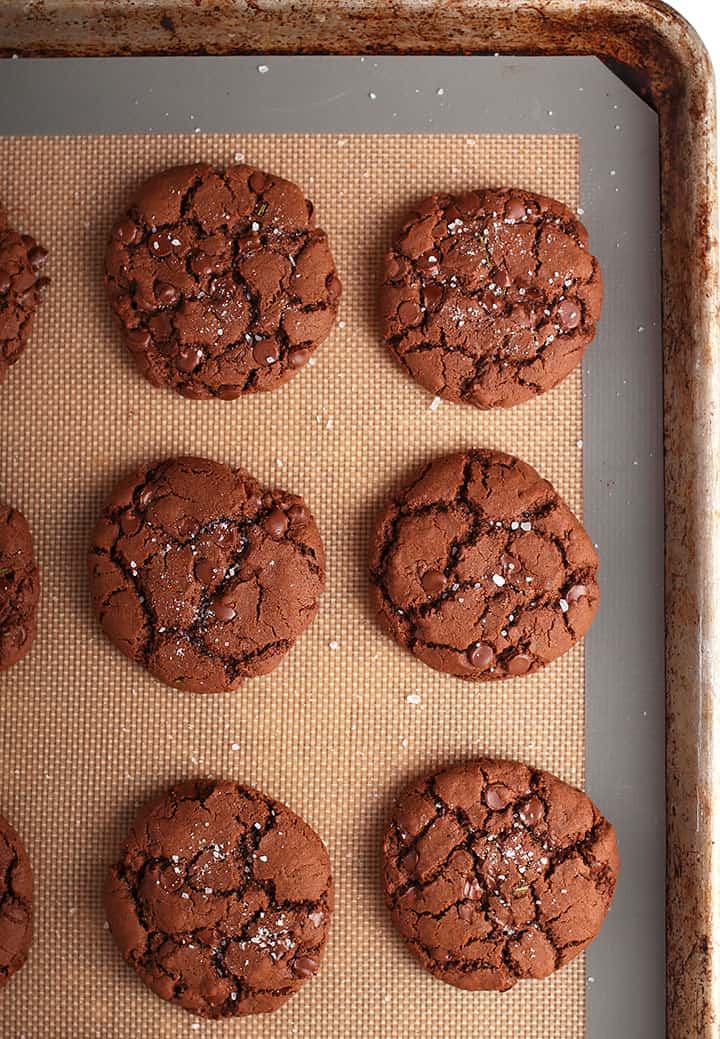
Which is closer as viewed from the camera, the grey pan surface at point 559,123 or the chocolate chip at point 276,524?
the chocolate chip at point 276,524

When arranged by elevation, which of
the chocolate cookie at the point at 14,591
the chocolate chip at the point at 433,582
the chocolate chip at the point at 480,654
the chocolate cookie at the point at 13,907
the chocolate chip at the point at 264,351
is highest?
the chocolate chip at the point at 264,351

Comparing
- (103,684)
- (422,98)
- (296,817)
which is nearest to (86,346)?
(103,684)

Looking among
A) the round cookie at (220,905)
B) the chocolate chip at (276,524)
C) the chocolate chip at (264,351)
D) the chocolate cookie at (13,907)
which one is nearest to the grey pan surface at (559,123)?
the chocolate chip at (264,351)

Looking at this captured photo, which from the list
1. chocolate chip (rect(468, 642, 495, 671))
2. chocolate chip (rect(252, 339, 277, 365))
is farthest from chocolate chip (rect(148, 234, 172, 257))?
chocolate chip (rect(468, 642, 495, 671))

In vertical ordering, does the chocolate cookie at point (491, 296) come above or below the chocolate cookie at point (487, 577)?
above

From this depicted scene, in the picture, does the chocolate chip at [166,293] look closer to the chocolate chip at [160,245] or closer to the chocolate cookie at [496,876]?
the chocolate chip at [160,245]
